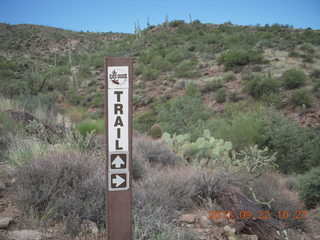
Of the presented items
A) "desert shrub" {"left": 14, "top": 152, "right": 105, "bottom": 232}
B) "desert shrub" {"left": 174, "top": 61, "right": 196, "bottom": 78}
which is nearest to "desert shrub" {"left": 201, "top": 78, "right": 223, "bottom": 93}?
"desert shrub" {"left": 174, "top": 61, "right": 196, "bottom": 78}

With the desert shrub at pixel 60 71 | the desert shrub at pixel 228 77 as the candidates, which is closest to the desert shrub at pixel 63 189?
the desert shrub at pixel 228 77

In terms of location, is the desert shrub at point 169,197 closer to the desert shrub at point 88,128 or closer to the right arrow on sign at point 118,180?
the right arrow on sign at point 118,180

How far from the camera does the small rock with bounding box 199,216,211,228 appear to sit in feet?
14.0

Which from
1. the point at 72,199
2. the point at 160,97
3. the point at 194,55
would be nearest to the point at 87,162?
the point at 72,199

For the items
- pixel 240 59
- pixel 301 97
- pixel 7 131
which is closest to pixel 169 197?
pixel 7 131

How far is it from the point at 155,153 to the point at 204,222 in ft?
8.87

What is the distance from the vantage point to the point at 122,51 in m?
34.0

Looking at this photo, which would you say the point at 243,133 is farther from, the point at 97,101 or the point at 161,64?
the point at 161,64

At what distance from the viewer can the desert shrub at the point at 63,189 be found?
3.88 m

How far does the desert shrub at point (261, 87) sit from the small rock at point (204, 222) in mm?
13513

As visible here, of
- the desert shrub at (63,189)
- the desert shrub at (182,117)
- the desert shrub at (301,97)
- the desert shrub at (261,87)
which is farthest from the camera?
the desert shrub at (261,87)

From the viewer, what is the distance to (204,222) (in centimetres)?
430

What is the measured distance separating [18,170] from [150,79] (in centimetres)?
2012

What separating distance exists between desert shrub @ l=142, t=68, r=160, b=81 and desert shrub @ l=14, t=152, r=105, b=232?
64.5 feet
